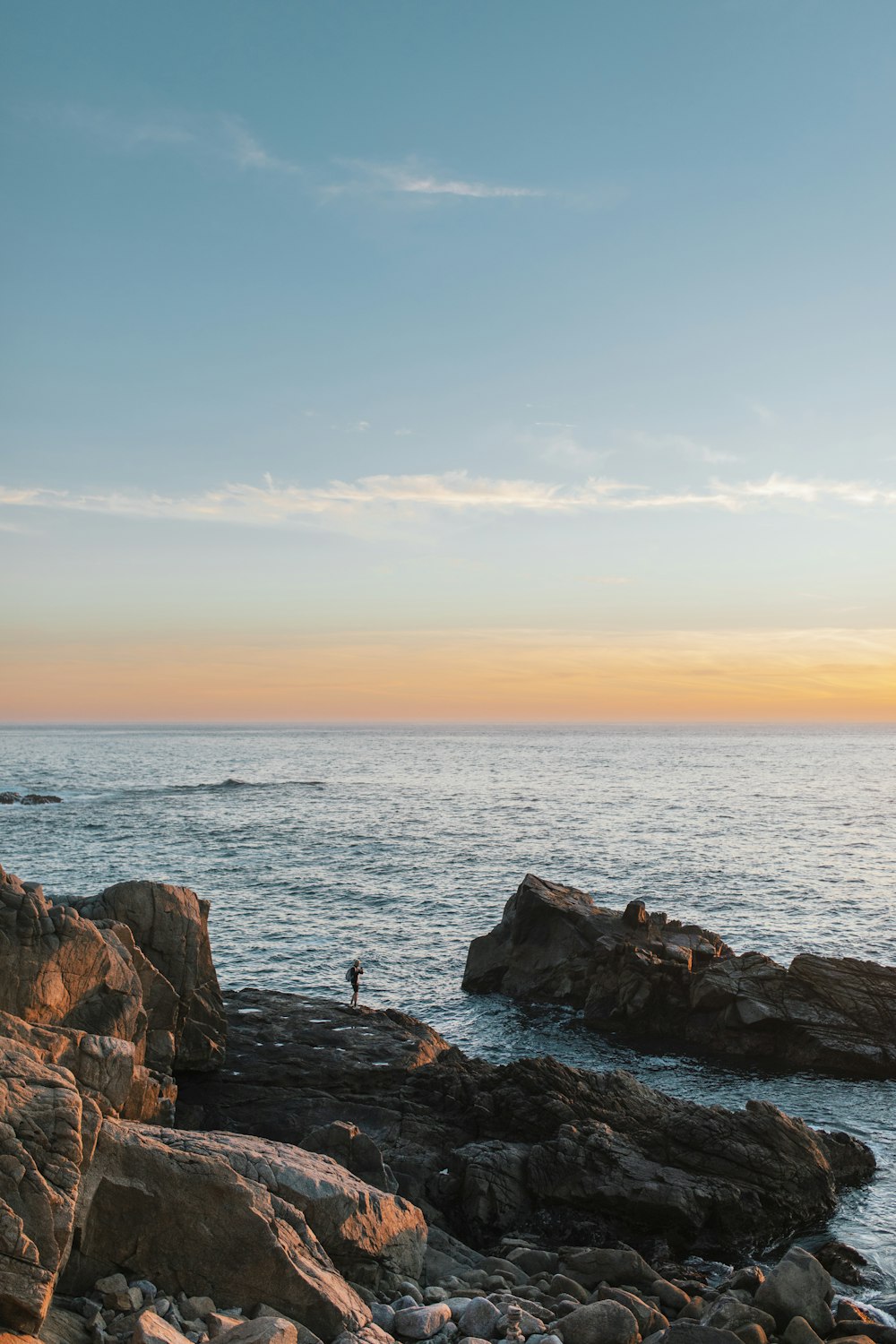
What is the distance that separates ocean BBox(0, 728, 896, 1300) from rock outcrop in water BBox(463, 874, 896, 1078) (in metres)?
1.31

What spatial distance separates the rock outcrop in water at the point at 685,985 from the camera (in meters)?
31.5

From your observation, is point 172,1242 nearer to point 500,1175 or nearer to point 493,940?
point 500,1175

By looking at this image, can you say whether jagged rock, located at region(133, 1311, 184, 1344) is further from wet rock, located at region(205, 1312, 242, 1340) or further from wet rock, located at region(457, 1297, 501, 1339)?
wet rock, located at region(457, 1297, 501, 1339)

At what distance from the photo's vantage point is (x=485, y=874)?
64.2 meters

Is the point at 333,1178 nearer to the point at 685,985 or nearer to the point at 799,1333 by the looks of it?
the point at 799,1333

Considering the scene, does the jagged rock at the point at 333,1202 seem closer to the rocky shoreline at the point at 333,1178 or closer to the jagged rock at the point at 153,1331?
the rocky shoreline at the point at 333,1178

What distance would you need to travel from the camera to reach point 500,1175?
20.5 meters

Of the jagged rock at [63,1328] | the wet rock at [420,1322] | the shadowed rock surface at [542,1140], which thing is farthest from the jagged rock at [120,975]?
the wet rock at [420,1322]

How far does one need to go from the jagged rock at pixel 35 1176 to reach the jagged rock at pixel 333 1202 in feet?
8.36

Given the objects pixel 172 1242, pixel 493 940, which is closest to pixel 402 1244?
pixel 172 1242

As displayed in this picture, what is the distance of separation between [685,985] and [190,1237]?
26078 millimetres

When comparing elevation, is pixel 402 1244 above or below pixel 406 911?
above

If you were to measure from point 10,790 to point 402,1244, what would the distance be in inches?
4661

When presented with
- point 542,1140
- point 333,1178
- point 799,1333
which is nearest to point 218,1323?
point 333,1178
